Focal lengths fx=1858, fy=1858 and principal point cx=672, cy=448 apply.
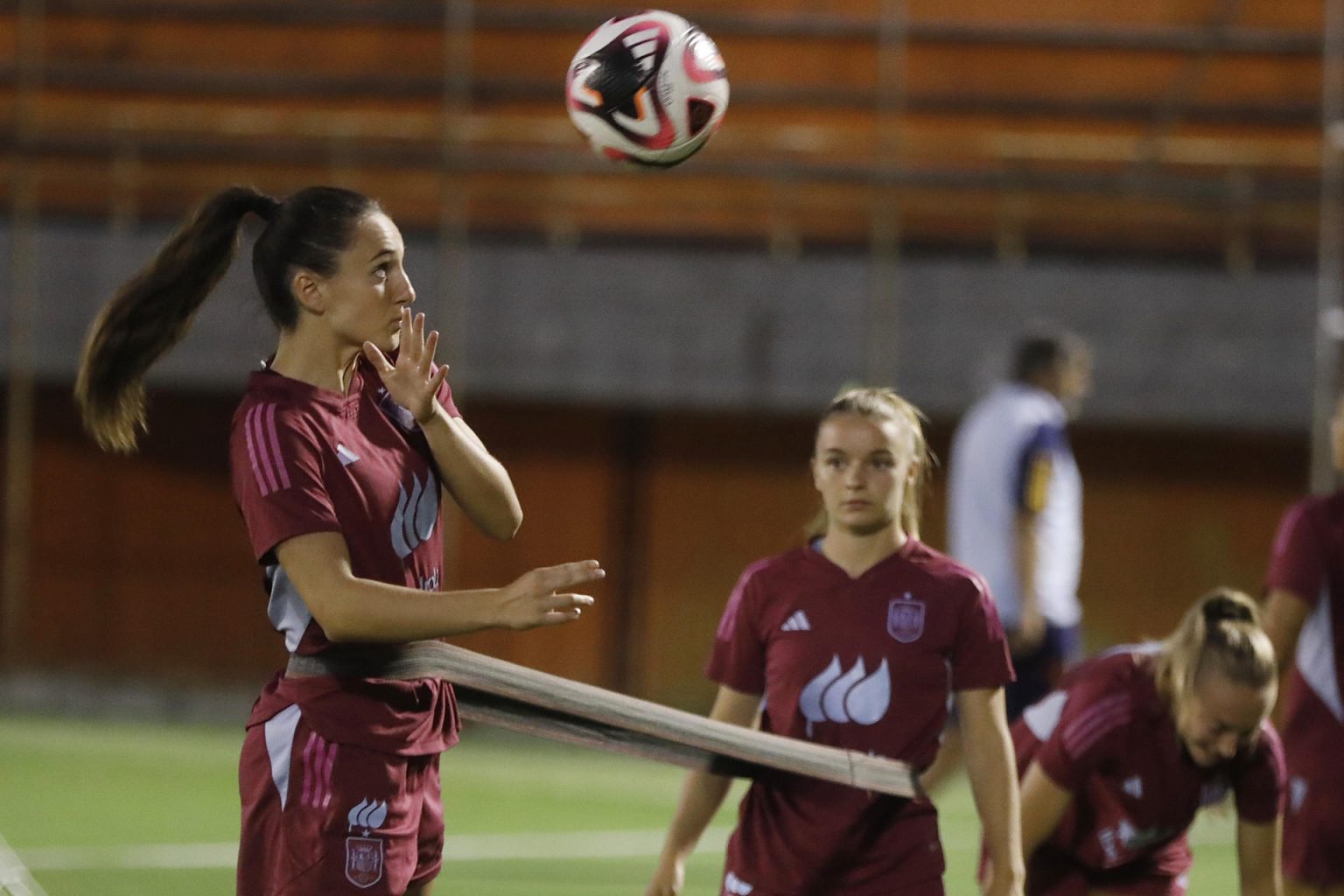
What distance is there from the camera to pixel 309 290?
307 centimetres

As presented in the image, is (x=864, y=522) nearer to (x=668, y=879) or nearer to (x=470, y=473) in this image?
(x=668, y=879)

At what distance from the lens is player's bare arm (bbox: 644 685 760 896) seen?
3.78 m

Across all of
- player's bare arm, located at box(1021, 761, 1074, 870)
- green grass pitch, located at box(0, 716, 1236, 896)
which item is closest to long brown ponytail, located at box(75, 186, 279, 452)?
player's bare arm, located at box(1021, 761, 1074, 870)

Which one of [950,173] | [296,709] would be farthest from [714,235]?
[296,709]

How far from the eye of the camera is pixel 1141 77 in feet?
49.2

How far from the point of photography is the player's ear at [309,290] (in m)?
3.07

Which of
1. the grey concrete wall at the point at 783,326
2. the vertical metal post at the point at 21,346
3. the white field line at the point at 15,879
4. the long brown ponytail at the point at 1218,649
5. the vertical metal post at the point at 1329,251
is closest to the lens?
the long brown ponytail at the point at 1218,649

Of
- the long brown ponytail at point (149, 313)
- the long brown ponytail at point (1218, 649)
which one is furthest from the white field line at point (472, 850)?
the long brown ponytail at point (149, 313)

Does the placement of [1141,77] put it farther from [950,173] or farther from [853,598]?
[853,598]

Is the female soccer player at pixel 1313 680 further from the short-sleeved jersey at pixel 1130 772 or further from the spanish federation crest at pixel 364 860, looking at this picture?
the spanish federation crest at pixel 364 860

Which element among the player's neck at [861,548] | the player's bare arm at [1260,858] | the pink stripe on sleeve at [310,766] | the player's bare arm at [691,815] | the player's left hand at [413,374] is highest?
the player's left hand at [413,374]

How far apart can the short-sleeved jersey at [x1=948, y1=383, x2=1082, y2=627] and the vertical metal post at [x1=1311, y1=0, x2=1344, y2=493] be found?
4.78m

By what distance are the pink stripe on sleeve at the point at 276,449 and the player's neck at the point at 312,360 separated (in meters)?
0.09

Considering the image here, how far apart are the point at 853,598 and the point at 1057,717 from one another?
32.7 inches
